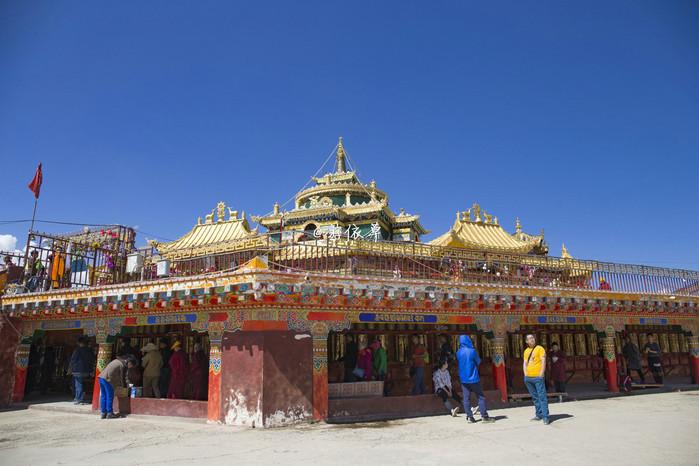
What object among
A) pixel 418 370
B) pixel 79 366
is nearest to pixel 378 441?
pixel 418 370

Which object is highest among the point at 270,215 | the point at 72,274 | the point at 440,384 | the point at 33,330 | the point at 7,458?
the point at 270,215

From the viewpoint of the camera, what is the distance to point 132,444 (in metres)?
Answer: 8.12

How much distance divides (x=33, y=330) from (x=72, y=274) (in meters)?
1.82

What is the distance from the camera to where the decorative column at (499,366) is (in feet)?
42.3

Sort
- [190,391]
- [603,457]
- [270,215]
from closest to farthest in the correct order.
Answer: [603,457], [190,391], [270,215]

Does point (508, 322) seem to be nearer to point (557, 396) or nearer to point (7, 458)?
point (557, 396)

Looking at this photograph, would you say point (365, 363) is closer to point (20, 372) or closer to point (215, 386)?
point (215, 386)

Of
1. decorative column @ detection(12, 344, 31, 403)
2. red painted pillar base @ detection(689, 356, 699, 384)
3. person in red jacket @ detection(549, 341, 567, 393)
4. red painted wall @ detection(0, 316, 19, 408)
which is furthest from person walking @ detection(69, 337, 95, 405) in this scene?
red painted pillar base @ detection(689, 356, 699, 384)

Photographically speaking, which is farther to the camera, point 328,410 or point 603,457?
point 328,410

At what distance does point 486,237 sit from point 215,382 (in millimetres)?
17353

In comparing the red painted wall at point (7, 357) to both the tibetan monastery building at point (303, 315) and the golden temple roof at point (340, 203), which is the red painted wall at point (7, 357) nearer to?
the tibetan monastery building at point (303, 315)

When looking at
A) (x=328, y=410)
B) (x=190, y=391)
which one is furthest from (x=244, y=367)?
(x=190, y=391)

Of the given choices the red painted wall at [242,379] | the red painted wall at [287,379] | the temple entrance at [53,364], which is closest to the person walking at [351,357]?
the red painted wall at [287,379]

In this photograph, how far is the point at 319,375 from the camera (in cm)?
1026
